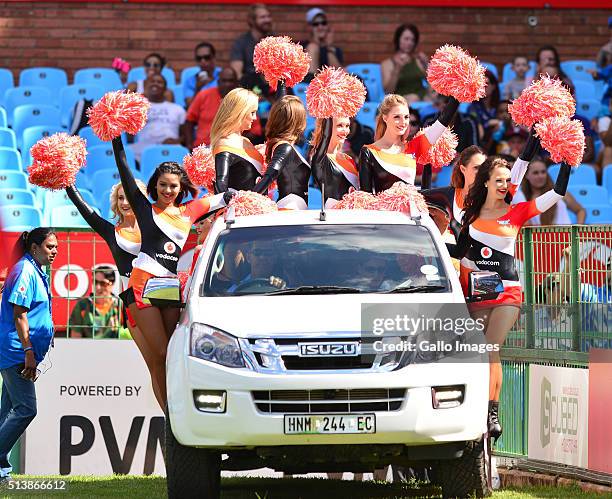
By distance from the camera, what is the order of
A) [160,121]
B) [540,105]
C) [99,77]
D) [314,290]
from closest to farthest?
[314,290] < [540,105] < [160,121] < [99,77]

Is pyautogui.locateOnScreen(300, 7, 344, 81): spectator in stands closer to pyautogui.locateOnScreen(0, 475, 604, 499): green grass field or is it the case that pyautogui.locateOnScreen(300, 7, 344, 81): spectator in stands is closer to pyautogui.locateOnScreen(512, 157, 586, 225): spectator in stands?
pyautogui.locateOnScreen(512, 157, 586, 225): spectator in stands

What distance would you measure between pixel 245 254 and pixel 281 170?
5.82ft

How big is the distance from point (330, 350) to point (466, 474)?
1.20 meters

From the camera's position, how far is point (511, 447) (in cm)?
991

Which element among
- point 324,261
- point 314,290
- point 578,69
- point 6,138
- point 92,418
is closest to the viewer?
point 314,290

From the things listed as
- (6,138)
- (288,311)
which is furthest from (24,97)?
(288,311)

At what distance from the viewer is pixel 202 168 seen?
998 centimetres

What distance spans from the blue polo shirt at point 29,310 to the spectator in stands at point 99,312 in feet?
4.81

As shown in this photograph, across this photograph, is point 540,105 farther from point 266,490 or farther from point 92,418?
point 92,418

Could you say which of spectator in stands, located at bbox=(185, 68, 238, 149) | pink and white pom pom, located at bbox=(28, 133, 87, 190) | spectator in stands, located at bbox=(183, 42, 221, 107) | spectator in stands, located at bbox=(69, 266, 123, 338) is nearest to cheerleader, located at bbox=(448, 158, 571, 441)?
pink and white pom pom, located at bbox=(28, 133, 87, 190)

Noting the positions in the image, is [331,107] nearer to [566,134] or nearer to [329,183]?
[329,183]

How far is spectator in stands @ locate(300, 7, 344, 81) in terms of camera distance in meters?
17.8

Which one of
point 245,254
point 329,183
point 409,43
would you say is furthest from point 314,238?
point 409,43

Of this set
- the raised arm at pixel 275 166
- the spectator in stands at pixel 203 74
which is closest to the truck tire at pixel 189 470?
the raised arm at pixel 275 166
